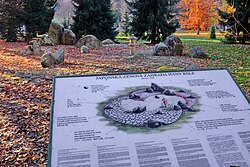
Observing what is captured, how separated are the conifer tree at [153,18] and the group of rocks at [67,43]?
2.65 metres

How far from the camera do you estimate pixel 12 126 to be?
493cm

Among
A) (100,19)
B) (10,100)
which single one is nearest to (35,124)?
(10,100)

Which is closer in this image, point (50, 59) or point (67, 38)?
point (50, 59)

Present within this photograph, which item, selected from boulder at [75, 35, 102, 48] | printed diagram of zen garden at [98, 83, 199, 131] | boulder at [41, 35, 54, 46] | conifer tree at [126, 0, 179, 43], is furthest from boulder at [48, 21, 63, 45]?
printed diagram of zen garden at [98, 83, 199, 131]

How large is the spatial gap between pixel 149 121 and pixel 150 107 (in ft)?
0.80

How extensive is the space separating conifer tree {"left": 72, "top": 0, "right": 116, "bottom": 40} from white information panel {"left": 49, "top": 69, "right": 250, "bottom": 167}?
666 inches

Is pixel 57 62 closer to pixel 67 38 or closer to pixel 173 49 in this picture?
pixel 173 49

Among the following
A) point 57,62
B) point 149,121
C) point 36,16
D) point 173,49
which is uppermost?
point 36,16

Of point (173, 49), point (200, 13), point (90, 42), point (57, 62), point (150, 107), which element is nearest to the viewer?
point (150, 107)

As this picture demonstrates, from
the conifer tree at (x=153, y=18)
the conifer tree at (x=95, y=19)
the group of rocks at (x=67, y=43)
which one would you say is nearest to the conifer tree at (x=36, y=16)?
the conifer tree at (x=95, y=19)

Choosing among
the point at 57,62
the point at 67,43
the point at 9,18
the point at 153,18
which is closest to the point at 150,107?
the point at 57,62

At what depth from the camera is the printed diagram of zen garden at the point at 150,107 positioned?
2904 mm

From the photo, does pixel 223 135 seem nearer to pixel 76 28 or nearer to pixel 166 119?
pixel 166 119

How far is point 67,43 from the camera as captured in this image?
704 inches
